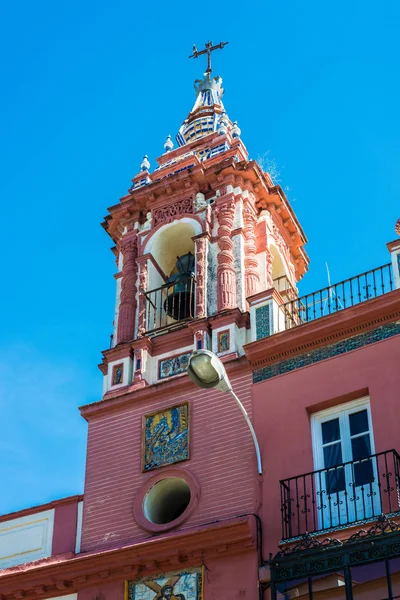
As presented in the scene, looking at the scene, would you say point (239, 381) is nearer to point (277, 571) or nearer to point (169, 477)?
point (169, 477)

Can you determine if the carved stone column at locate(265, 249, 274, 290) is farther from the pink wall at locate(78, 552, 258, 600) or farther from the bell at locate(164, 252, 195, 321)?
the pink wall at locate(78, 552, 258, 600)

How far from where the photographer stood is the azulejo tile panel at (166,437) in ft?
48.4

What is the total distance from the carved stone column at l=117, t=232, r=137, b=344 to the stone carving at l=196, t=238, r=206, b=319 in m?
1.22

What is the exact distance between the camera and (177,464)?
14.6 metres

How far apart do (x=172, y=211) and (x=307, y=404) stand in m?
5.64

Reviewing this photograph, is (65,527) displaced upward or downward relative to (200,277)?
downward

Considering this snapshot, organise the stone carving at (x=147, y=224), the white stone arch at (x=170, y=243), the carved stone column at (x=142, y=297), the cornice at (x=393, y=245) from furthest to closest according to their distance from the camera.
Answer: the stone carving at (x=147, y=224) < the white stone arch at (x=170, y=243) < the carved stone column at (x=142, y=297) < the cornice at (x=393, y=245)

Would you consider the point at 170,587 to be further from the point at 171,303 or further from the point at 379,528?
the point at 171,303

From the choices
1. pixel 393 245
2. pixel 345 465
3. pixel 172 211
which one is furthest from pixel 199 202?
pixel 345 465

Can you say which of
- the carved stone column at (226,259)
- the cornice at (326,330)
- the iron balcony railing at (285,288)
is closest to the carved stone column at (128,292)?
the carved stone column at (226,259)

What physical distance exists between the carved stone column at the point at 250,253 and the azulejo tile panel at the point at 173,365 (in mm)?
1476

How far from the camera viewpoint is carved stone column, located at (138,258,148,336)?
55.6 feet

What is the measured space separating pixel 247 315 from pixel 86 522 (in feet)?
12.5

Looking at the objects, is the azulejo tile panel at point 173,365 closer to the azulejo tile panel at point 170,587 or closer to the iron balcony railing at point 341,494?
the iron balcony railing at point 341,494
